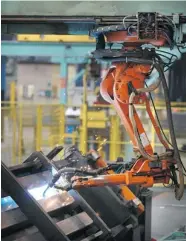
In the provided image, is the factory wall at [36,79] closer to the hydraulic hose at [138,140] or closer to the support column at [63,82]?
the support column at [63,82]

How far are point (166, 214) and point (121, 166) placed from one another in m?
2.23

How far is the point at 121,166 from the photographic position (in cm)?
420

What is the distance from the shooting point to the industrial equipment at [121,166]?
11.1ft

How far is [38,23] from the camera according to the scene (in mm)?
3689

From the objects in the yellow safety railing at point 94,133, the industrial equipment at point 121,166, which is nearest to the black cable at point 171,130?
the industrial equipment at point 121,166

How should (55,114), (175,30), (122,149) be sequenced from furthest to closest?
(55,114) < (122,149) < (175,30)

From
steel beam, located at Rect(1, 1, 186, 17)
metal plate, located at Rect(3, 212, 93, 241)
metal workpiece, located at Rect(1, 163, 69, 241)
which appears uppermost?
steel beam, located at Rect(1, 1, 186, 17)

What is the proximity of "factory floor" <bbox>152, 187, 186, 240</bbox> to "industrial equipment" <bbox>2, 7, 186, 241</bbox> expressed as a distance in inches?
44.7

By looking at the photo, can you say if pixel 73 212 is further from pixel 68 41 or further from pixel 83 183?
pixel 68 41

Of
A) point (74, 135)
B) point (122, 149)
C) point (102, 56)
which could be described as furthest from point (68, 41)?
point (102, 56)

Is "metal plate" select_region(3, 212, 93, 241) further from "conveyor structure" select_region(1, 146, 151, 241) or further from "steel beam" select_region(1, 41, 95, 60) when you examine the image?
"steel beam" select_region(1, 41, 95, 60)

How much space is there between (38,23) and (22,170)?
4.55ft

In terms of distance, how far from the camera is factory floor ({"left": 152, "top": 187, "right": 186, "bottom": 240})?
17.4 ft

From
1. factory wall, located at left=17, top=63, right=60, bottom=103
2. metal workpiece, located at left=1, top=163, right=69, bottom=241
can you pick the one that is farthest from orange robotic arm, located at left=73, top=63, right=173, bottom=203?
factory wall, located at left=17, top=63, right=60, bottom=103
